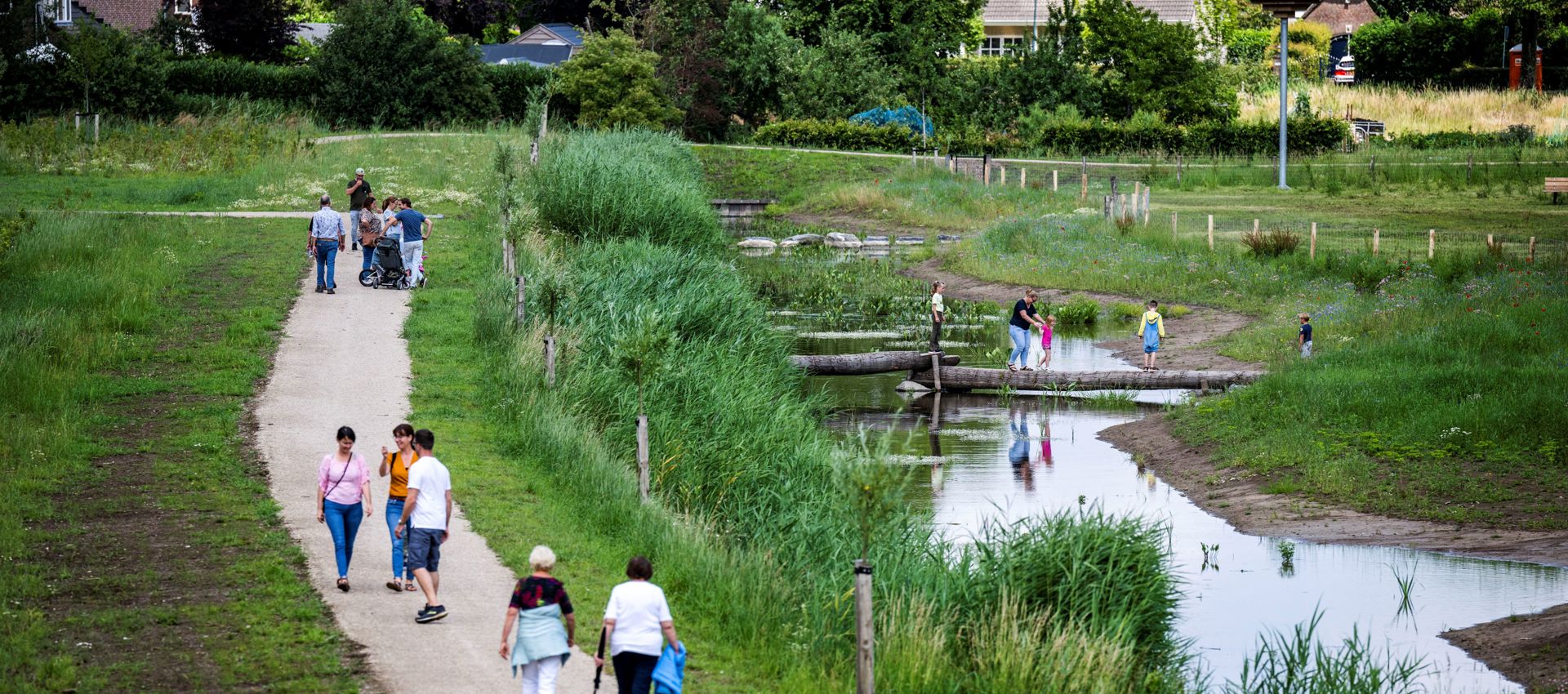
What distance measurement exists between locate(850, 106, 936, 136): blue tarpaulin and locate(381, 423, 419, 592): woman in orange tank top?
58.5 meters

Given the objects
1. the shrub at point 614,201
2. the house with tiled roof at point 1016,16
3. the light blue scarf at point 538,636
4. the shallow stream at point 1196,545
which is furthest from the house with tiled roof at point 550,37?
the light blue scarf at point 538,636

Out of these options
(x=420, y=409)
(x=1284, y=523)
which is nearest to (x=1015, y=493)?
(x=1284, y=523)

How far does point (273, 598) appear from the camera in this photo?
495 inches

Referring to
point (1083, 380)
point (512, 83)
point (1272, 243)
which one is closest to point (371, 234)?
point (1083, 380)

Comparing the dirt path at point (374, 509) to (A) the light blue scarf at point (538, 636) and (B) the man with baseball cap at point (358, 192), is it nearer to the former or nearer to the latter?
(A) the light blue scarf at point (538, 636)

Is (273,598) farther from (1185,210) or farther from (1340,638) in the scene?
(1185,210)

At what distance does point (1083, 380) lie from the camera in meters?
27.6

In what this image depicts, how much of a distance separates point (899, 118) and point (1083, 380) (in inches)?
1824

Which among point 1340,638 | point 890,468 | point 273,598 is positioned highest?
point 890,468

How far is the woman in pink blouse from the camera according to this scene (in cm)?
1262

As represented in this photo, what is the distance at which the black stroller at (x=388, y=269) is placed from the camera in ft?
91.7

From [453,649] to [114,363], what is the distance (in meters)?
12.2

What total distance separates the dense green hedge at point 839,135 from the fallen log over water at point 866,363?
40.5m

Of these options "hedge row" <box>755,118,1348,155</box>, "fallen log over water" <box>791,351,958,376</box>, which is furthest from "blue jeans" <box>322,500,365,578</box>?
"hedge row" <box>755,118,1348,155</box>
